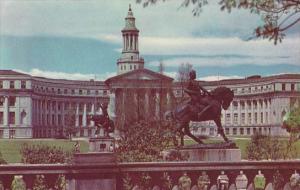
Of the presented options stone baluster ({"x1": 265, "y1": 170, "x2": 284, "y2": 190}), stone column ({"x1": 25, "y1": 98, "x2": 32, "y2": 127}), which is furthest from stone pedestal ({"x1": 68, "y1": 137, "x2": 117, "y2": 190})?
stone column ({"x1": 25, "y1": 98, "x2": 32, "y2": 127})

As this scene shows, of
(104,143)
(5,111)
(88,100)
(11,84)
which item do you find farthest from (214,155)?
(88,100)

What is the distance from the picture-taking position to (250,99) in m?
93.4

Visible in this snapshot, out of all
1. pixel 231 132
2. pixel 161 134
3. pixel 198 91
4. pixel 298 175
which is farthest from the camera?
pixel 231 132

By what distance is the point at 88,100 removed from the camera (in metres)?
103

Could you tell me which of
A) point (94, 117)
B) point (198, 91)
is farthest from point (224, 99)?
point (94, 117)

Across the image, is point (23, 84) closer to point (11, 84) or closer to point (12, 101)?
point (11, 84)

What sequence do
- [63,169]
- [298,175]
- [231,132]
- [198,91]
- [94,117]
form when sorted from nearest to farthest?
1. [63,169]
2. [298,175]
3. [198,91]
4. [94,117]
5. [231,132]

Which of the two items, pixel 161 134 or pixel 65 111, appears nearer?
Answer: pixel 161 134

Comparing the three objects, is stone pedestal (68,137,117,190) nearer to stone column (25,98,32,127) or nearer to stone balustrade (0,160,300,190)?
stone balustrade (0,160,300,190)

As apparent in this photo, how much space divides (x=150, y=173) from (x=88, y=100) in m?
95.2

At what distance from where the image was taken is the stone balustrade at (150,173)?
8180mm

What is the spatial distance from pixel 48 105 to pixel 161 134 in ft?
284

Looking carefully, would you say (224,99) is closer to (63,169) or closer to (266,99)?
(63,169)

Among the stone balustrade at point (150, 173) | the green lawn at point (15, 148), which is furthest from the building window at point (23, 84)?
the stone balustrade at point (150, 173)
